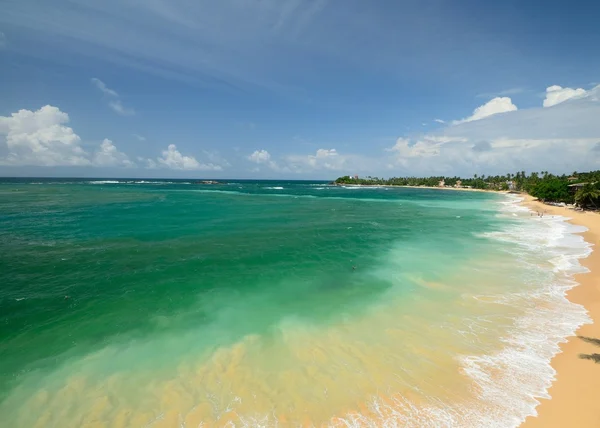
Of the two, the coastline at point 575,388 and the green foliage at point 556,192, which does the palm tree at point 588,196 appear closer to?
the green foliage at point 556,192

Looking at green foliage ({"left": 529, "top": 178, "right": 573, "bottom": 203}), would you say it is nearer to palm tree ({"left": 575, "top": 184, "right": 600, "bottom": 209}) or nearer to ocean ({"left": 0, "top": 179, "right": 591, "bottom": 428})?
palm tree ({"left": 575, "top": 184, "right": 600, "bottom": 209})

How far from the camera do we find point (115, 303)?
50.1 ft

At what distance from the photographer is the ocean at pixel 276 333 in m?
8.56

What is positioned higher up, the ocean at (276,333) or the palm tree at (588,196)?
the palm tree at (588,196)

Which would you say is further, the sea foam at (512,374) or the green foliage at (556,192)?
the green foliage at (556,192)

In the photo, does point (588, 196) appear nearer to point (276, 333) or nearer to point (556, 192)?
point (556, 192)

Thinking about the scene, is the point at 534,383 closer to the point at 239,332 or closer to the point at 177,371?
the point at 239,332

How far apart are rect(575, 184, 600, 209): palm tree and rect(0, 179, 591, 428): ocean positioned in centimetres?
4562

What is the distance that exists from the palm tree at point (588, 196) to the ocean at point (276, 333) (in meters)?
45.6

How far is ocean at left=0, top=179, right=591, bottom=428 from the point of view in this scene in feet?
28.1

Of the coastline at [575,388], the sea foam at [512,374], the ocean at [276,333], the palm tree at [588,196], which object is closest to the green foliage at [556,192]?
the palm tree at [588,196]

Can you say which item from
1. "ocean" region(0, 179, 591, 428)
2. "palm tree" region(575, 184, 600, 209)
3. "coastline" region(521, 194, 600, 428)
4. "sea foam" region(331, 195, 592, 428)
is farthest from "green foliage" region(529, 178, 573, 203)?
"coastline" region(521, 194, 600, 428)

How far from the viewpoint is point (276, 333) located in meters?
12.7

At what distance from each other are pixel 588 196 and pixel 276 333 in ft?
245
